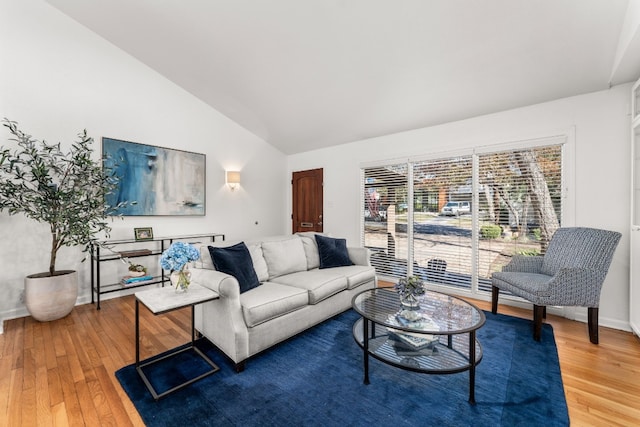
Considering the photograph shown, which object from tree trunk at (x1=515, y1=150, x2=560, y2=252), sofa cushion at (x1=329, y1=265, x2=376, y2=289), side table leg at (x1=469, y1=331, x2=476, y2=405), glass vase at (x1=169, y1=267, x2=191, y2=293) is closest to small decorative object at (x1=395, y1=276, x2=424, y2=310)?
side table leg at (x1=469, y1=331, x2=476, y2=405)

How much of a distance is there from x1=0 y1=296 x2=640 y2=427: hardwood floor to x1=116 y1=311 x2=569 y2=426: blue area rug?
4.6 inches

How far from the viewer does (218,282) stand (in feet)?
6.85

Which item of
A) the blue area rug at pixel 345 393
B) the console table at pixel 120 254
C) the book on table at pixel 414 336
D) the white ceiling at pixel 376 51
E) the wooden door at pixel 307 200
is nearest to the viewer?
the blue area rug at pixel 345 393

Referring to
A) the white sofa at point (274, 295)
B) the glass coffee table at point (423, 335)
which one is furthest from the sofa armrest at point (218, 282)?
the glass coffee table at point (423, 335)

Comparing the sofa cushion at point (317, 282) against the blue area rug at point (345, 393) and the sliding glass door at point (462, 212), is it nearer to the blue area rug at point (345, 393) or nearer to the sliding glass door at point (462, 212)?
the blue area rug at point (345, 393)

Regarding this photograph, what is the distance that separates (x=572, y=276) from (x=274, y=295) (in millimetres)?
2555

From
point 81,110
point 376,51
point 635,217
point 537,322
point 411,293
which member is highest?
point 376,51

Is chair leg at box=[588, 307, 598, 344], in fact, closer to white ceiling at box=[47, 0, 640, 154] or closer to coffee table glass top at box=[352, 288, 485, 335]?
coffee table glass top at box=[352, 288, 485, 335]

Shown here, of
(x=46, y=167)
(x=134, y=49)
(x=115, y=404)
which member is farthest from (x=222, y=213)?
(x=115, y=404)

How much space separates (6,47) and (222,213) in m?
3.02

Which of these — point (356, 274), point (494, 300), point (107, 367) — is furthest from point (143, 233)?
point (494, 300)

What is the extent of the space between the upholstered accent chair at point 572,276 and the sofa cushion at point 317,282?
5.55ft

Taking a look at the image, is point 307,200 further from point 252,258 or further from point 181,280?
point 181,280

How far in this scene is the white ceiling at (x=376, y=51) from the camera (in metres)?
2.26
